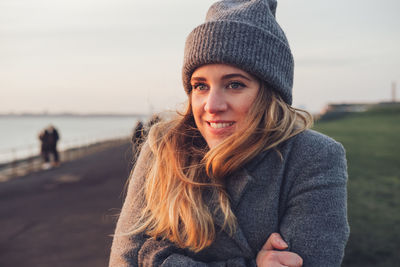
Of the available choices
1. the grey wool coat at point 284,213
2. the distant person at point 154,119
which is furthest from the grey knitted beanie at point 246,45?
the distant person at point 154,119

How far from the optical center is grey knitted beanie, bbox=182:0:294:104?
186 cm

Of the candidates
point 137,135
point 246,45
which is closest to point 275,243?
point 246,45

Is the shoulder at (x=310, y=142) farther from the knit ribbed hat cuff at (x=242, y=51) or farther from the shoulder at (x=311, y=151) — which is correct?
the knit ribbed hat cuff at (x=242, y=51)

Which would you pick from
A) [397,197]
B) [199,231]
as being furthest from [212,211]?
[397,197]

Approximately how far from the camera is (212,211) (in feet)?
6.23

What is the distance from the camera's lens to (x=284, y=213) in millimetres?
1864

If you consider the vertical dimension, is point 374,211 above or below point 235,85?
below

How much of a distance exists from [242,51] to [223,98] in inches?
9.9

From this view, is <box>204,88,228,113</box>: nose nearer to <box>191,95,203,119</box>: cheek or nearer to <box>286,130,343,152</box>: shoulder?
<box>191,95,203,119</box>: cheek

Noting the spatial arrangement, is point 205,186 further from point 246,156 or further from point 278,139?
point 278,139

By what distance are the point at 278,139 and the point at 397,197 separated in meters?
6.03

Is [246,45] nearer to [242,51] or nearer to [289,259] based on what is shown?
[242,51]

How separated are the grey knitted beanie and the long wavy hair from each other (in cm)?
12

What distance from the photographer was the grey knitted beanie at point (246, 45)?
73.4 inches
